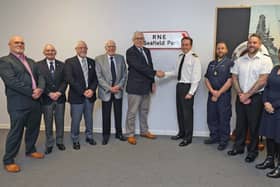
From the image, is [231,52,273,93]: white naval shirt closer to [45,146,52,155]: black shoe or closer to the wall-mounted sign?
the wall-mounted sign

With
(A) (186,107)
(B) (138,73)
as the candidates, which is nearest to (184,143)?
(A) (186,107)

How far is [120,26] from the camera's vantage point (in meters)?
4.50

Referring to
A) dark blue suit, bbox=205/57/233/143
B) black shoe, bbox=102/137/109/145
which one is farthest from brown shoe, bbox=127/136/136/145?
dark blue suit, bbox=205/57/233/143

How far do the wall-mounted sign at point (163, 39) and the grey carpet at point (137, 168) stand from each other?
1633 millimetres

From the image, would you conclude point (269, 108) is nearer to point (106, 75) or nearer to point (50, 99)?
point (106, 75)

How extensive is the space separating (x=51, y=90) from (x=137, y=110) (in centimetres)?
146

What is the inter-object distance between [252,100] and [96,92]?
89.2 inches

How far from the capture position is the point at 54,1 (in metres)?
4.61

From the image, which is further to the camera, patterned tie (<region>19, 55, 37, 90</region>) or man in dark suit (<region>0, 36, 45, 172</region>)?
patterned tie (<region>19, 55, 37, 90</region>)

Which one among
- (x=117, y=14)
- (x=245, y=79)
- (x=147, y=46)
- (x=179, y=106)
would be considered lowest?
(x=179, y=106)

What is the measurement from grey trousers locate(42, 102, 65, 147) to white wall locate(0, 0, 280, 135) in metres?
1.01

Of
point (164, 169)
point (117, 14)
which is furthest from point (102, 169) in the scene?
point (117, 14)

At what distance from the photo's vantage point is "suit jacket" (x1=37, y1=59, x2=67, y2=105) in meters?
3.54

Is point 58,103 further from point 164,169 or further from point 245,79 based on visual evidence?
point 245,79
